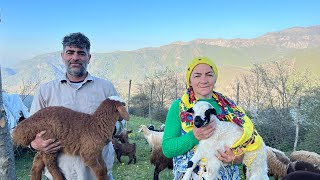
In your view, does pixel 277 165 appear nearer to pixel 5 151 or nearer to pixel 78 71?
pixel 78 71

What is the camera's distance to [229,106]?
3.23m

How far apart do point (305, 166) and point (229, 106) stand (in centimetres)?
654

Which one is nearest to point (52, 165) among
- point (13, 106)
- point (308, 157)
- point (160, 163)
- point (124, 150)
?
point (160, 163)

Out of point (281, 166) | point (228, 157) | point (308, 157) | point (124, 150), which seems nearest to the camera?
point (228, 157)

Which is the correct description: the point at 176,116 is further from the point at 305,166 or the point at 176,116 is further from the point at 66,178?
the point at 305,166

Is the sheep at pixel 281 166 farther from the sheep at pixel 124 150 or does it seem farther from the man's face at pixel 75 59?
the man's face at pixel 75 59

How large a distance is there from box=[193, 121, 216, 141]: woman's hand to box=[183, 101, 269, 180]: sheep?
0.15 feet

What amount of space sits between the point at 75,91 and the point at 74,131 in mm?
447

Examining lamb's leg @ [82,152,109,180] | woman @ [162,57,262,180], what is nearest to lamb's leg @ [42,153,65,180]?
lamb's leg @ [82,152,109,180]

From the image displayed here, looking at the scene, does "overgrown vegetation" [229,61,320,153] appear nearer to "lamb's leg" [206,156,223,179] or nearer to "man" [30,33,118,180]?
"lamb's leg" [206,156,223,179]

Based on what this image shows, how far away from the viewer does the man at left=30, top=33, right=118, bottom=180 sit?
3.17 m

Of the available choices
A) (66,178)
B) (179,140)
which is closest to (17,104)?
(66,178)

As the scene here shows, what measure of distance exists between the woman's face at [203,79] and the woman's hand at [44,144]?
142 cm

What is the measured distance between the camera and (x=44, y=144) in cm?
294
